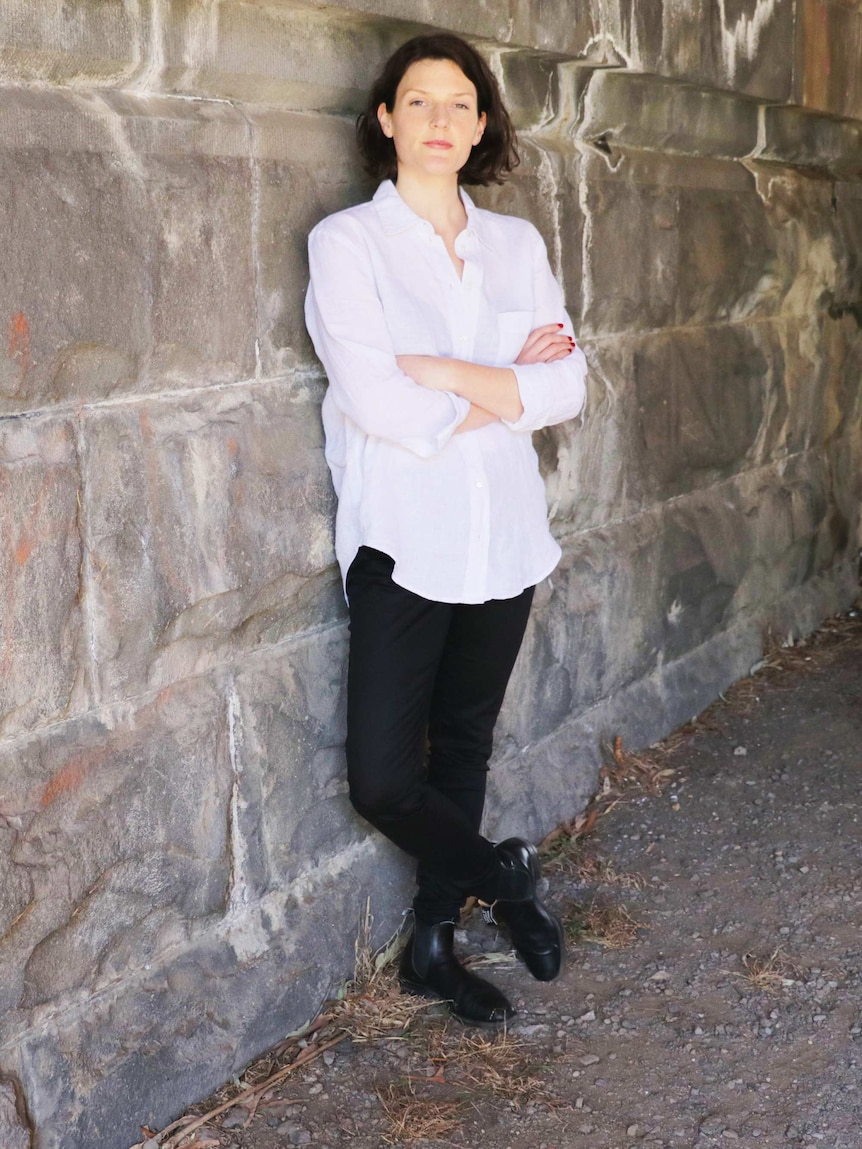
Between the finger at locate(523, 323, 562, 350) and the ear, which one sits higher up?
the ear

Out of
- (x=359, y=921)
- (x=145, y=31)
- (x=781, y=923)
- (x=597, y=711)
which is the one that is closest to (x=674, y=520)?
(x=597, y=711)

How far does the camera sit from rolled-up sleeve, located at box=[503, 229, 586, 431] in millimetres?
2701

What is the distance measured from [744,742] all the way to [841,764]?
33 centimetres

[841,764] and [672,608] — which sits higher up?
[672,608]

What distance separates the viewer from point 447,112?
2639mm

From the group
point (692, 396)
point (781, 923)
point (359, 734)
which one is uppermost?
point (692, 396)

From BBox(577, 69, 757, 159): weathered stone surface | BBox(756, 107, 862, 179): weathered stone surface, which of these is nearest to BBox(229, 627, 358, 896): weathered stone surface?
BBox(577, 69, 757, 159): weathered stone surface

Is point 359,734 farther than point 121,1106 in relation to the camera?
Yes

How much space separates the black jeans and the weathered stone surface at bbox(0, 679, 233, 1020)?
29cm

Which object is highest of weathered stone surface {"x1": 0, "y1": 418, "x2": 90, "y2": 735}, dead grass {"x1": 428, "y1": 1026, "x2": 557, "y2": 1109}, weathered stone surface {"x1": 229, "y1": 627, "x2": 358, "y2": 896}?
weathered stone surface {"x1": 0, "y1": 418, "x2": 90, "y2": 735}

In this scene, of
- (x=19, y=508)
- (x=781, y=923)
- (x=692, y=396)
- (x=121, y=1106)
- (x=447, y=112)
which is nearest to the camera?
(x=19, y=508)

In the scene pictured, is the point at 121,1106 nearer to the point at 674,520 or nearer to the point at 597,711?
the point at 597,711

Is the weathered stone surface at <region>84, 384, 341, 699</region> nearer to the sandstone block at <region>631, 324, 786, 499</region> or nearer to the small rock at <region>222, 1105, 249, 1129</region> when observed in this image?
the small rock at <region>222, 1105, 249, 1129</region>

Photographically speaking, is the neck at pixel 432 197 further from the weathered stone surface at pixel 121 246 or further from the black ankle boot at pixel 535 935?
the black ankle boot at pixel 535 935
